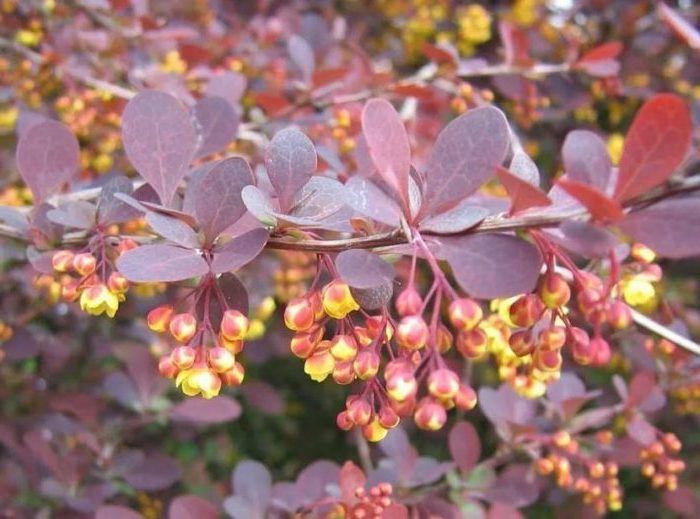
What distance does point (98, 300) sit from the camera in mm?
813

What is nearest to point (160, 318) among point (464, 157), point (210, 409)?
point (464, 157)

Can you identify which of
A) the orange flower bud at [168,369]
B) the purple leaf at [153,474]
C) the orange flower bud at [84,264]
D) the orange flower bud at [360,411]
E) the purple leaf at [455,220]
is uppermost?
the purple leaf at [455,220]

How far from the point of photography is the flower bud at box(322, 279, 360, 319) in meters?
0.73

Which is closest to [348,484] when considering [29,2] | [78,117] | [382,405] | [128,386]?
A: [382,405]

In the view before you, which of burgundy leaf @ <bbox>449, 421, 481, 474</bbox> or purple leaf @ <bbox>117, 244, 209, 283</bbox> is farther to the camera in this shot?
burgundy leaf @ <bbox>449, 421, 481, 474</bbox>

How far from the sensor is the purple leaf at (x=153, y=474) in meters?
1.58

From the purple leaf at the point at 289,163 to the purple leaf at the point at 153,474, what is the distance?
1.02m

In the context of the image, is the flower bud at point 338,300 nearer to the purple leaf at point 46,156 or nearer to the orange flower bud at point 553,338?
the orange flower bud at point 553,338

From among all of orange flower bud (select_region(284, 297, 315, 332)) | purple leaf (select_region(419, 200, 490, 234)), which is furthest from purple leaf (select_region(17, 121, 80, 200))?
purple leaf (select_region(419, 200, 490, 234))

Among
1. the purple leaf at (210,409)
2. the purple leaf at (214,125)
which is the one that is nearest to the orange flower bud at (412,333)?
the purple leaf at (214,125)

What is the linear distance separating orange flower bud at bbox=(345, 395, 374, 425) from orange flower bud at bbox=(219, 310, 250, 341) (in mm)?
131

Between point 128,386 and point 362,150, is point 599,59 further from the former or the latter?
point 128,386

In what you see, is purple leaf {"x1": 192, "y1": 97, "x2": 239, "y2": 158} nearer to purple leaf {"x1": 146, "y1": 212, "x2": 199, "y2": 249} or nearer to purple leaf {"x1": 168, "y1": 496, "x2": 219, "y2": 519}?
purple leaf {"x1": 146, "y1": 212, "x2": 199, "y2": 249}

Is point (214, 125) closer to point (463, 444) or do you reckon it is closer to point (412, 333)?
point (412, 333)
